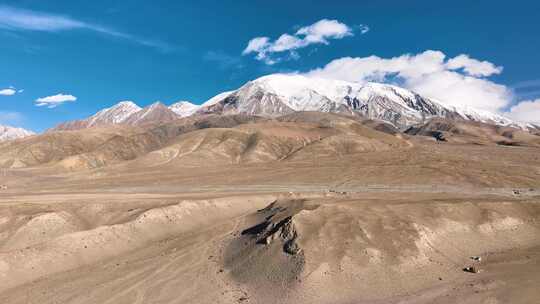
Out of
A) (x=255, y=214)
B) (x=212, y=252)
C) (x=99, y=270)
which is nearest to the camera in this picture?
(x=99, y=270)

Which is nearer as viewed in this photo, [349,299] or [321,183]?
[349,299]

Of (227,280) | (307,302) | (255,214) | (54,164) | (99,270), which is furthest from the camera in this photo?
(54,164)

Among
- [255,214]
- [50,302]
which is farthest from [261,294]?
[255,214]

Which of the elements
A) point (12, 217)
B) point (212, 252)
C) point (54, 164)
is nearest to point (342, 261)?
point (212, 252)

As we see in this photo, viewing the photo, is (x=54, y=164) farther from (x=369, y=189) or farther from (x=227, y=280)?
(x=227, y=280)

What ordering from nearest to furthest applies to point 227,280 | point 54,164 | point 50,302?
point 50,302 < point 227,280 < point 54,164

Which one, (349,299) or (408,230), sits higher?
(408,230)

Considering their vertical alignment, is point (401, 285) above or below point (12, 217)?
below

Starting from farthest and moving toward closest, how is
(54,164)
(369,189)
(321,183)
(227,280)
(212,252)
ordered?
1. (54,164)
2. (321,183)
3. (369,189)
4. (212,252)
5. (227,280)

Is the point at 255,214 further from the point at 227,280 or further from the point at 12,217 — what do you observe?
the point at 12,217
